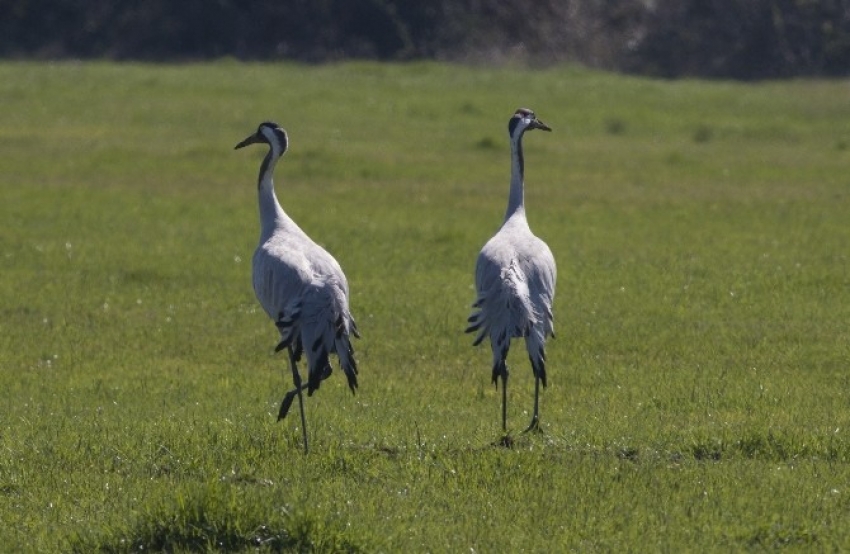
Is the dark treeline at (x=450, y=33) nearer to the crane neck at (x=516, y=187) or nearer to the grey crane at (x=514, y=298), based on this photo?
the crane neck at (x=516, y=187)

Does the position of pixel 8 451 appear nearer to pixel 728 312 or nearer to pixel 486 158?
pixel 728 312

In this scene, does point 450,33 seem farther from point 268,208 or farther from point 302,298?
point 302,298

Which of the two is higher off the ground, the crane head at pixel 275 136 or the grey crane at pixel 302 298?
the crane head at pixel 275 136

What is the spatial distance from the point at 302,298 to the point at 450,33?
156ft

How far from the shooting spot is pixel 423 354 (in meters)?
13.0

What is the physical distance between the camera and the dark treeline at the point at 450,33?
5431 centimetres

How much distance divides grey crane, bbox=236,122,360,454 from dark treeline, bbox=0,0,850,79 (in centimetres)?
4410

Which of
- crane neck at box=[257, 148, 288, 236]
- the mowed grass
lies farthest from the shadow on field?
crane neck at box=[257, 148, 288, 236]

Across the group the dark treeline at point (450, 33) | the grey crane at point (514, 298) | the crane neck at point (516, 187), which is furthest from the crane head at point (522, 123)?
the dark treeline at point (450, 33)

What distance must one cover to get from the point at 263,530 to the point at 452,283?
29.1ft

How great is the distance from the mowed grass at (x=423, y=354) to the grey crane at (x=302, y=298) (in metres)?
0.46

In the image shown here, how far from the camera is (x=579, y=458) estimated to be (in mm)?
9188

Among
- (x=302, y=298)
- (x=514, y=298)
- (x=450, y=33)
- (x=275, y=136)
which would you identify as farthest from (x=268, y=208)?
(x=450, y=33)

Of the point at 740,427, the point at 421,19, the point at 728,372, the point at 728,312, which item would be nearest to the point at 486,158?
the point at 728,312
